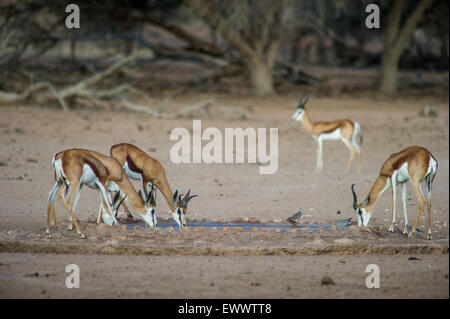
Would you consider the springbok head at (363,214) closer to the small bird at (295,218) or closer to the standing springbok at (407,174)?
the standing springbok at (407,174)

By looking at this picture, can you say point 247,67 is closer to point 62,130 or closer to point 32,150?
point 62,130

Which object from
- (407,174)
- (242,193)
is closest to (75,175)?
(407,174)

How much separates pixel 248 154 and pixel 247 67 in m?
9.34

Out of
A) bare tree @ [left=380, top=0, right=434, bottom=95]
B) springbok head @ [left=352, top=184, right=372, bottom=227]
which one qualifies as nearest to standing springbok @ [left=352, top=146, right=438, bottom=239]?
springbok head @ [left=352, top=184, right=372, bottom=227]

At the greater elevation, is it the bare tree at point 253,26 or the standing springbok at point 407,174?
the bare tree at point 253,26

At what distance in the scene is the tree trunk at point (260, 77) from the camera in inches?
838

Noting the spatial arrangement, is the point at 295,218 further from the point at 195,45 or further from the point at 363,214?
the point at 195,45

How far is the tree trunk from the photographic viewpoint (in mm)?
21281

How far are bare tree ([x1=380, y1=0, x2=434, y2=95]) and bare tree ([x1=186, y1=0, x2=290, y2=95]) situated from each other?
10.0 ft

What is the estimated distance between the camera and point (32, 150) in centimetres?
1238

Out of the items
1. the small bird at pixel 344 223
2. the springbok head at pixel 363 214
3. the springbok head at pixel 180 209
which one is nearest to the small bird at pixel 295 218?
the small bird at pixel 344 223

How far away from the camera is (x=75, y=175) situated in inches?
277

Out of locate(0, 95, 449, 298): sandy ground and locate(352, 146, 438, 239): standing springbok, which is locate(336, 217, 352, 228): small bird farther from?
locate(0, 95, 449, 298): sandy ground

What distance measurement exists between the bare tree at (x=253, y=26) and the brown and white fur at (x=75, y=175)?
1194cm
